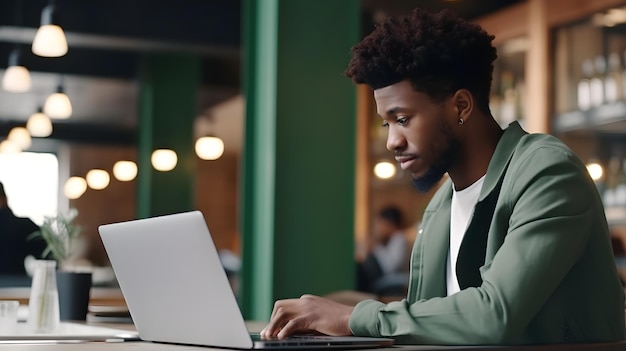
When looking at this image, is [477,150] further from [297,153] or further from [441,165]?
[297,153]

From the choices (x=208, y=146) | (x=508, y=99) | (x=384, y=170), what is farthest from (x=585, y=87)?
(x=208, y=146)

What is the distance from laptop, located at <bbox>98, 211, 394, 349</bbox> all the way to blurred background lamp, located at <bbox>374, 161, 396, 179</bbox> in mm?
6611

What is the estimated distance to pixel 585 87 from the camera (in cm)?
569

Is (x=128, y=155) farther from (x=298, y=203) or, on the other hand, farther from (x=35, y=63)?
(x=298, y=203)

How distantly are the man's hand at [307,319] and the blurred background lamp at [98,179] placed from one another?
42.5 ft

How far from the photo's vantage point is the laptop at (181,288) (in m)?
1.50

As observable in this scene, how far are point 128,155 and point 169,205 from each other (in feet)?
17.9

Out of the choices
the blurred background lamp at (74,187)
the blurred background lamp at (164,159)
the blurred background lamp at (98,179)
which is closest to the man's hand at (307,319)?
the blurred background lamp at (164,159)

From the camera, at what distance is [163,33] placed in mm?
8125

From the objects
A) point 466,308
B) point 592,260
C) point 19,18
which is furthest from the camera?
point 19,18

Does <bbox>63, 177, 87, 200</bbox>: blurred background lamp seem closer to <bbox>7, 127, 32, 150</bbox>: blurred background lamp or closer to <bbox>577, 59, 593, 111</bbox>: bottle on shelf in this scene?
<bbox>7, 127, 32, 150</bbox>: blurred background lamp

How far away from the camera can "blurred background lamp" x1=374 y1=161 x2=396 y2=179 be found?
8.40m

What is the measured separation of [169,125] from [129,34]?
2148mm

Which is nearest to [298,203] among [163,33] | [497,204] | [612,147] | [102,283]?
[497,204]
